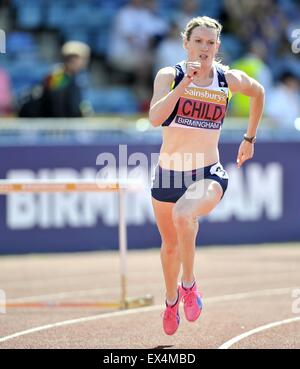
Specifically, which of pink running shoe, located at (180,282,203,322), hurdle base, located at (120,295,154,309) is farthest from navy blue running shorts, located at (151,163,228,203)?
Result: hurdle base, located at (120,295,154,309)

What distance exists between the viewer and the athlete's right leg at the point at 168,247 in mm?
7711

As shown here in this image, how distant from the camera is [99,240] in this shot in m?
14.5

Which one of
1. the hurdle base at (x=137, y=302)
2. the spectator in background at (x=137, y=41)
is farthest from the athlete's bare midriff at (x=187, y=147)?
the spectator in background at (x=137, y=41)

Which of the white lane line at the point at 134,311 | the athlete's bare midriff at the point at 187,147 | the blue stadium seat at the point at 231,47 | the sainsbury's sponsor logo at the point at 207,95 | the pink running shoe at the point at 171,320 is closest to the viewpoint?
the sainsbury's sponsor logo at the point at 207,95

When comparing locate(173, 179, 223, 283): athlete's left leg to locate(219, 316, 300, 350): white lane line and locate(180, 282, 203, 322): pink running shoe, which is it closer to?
locate(180, 282, 203, 322): pink running shoe

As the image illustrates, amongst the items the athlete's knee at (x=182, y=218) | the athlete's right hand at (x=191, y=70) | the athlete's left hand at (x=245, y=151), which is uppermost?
the athlete's right hand at (x=191, y=70)

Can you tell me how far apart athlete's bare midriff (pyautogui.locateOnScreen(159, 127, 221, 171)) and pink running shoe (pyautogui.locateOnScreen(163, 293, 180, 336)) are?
42.6 inches

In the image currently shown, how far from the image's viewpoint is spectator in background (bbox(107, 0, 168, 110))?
16406mm

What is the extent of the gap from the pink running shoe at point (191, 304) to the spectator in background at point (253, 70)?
839cm

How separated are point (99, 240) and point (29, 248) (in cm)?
101

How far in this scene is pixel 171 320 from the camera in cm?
774

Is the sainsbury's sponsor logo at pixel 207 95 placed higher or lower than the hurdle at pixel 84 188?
higher

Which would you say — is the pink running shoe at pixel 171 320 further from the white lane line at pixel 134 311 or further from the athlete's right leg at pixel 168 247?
the white lane line at pixel 134 311
